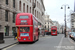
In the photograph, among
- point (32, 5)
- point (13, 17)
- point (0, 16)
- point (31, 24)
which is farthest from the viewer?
point (32, 5)

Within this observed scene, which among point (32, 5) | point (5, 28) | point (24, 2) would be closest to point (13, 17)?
point (5, 28)

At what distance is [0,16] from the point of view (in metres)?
30.9

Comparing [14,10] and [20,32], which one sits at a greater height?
[14,10]

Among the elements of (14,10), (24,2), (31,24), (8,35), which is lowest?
(8,35)

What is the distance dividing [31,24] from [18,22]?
5.15 feet

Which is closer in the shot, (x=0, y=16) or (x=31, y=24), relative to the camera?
(x=31, y=24)

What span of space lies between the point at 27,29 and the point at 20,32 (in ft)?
2.98

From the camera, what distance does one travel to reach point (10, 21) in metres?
35.2

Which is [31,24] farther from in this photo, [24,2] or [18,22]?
[24,2]

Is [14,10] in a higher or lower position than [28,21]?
higher

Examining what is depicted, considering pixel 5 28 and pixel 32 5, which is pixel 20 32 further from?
pixel 32 5

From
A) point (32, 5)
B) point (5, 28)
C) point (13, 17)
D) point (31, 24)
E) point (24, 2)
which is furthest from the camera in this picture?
point (32, 5)

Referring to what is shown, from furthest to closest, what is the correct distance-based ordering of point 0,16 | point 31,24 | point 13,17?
point 13,17, point 0,16, point 31,24

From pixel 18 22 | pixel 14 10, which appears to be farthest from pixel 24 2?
pixel 18 22
